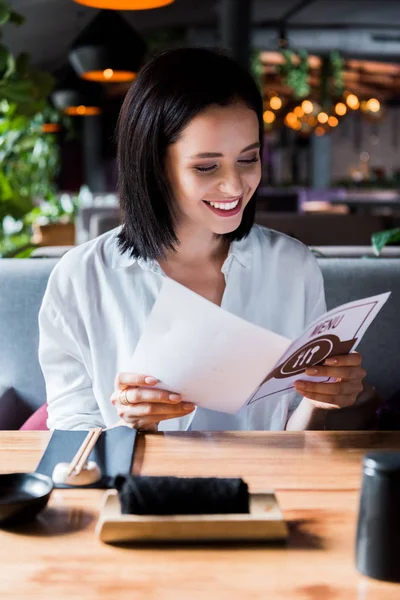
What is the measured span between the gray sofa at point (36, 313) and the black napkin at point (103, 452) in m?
0.95

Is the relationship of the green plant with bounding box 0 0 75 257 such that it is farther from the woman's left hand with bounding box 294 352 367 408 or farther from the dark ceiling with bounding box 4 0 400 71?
the dark ceiling with bounding box 4 0 400 71

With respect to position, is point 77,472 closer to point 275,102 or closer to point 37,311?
point 37,311

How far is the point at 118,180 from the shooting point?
176cm

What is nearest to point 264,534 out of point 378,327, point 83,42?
point 378,327

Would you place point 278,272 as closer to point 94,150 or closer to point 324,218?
point 324,218

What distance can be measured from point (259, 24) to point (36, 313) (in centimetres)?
1088

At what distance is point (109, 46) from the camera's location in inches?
236

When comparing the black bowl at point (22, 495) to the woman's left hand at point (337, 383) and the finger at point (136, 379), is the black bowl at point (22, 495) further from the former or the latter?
the woman's left hand at point (337, 383)

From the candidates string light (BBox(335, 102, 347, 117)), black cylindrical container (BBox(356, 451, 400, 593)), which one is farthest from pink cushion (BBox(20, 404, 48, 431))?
string light (BBox(335, 102, 347, 117))

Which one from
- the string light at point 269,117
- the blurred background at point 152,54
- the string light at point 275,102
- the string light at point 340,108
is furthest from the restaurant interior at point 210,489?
the string light at point 340,108

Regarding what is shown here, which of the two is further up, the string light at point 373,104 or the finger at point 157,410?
the string light at point 373,104

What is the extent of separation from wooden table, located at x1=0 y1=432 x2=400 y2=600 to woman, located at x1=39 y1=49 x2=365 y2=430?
0.71ft

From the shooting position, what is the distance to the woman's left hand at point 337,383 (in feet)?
4.63

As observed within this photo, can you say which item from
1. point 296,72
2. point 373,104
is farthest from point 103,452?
point 373,104
